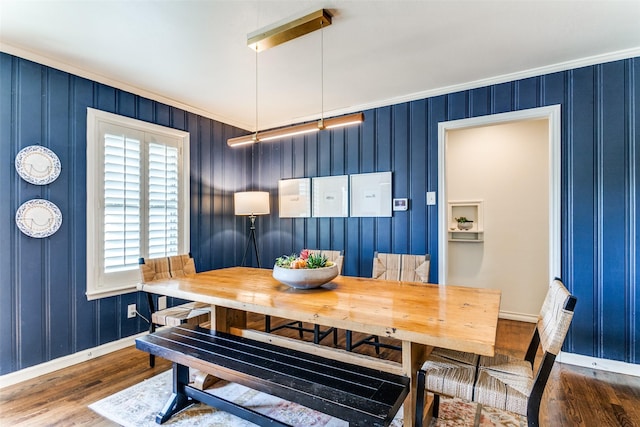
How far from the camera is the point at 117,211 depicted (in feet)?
10.2

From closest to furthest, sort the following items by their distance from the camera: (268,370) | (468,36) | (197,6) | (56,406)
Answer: (268,370) < (197,6) < (56,406) < (468,36)

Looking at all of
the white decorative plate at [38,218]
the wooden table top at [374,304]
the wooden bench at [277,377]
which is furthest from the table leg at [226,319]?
the white decorative plate at [38,218]

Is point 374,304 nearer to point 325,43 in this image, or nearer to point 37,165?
point 325,43

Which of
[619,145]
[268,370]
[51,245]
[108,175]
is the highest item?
[619,145]

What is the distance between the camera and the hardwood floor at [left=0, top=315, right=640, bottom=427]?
2.01 metres

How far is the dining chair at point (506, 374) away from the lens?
4.59 ft

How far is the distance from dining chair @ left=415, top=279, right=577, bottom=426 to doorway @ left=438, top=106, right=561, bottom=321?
219cm

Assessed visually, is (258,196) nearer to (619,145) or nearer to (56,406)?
(56,406)

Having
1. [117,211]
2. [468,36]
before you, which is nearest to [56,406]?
[117,211]

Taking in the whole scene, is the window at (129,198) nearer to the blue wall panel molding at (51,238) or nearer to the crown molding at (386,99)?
the blue wall panel molding at (51,238)

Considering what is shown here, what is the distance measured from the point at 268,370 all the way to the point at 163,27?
2.34 m

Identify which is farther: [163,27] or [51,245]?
[51,245]

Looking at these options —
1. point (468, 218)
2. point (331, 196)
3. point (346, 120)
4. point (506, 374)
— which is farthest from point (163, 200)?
point (468, 218)

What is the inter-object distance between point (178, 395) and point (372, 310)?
4.72 ft
